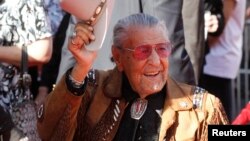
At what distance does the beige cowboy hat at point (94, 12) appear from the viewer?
3.12 metres

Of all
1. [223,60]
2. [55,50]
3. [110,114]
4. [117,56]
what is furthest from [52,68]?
[110,114]

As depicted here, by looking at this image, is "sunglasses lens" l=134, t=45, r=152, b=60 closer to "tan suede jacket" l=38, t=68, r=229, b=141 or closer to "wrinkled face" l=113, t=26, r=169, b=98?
"wrinkled face" l=113, t=26, r=169, b=98

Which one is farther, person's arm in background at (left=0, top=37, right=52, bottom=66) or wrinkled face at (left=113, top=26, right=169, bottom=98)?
person's arm in background at (left=0, top=37, right=52, bottom=66)

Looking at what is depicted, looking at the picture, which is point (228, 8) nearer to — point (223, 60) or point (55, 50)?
point (223, 60)

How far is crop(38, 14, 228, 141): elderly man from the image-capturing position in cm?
363

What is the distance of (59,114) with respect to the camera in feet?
11.6

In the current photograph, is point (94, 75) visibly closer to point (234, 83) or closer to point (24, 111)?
point (24, 111)

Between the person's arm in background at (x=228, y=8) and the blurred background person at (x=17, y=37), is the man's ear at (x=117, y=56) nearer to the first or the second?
the blurred background person at (x=17, y=37)

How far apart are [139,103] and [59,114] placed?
411 mm

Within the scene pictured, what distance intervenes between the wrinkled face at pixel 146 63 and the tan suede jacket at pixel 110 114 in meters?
0.10


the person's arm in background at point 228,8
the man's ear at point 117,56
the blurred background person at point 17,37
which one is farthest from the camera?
the person's arm in background at point 228,8

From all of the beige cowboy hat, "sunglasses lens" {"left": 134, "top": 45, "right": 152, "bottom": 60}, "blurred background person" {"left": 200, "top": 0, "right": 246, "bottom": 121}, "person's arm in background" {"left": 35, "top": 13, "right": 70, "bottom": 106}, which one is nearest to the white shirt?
"blurred background person" {"left": 200, "top": 0, "right": 246, "bottom": 121}

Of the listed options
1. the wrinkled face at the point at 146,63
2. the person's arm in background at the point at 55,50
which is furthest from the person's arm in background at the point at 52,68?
the wrinkled face at the point at 146,63

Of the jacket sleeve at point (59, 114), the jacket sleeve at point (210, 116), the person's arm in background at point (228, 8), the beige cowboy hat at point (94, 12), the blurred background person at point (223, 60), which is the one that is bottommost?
the blurred background person at point (223, 60)
